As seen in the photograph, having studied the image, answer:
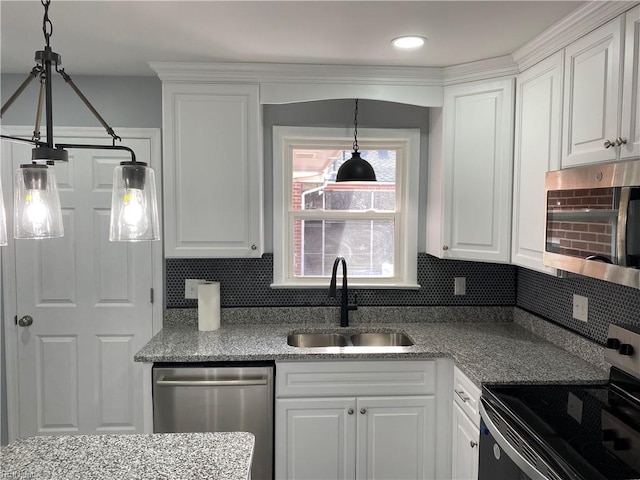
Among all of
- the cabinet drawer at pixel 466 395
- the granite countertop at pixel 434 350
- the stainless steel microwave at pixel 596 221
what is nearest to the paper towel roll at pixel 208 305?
the granite countertop at pixel 434 350

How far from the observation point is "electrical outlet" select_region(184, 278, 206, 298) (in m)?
2.74

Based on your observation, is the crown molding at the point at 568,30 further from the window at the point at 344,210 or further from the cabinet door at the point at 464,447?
the cabinet door at the point at 464,447

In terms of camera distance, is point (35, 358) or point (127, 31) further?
point (35, 358)

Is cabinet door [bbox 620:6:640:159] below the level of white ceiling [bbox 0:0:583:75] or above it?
below

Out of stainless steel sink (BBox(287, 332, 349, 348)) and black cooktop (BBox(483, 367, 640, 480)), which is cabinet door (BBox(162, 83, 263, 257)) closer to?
stainless steel sink (BBox(287, 332, 349, 348))

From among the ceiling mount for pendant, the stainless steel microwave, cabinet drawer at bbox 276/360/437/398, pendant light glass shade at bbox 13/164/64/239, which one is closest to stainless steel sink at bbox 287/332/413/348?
cabinet drawer at bbox 276/360/437/398

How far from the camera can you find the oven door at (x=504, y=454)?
1.35 m

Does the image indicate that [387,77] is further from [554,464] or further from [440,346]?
[554,464]

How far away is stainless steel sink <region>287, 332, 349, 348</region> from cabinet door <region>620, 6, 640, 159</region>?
1.71 m

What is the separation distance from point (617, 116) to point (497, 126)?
2.59 feet

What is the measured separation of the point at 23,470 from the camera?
3.84 ft

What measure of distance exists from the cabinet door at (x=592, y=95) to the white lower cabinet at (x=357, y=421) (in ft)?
3.89

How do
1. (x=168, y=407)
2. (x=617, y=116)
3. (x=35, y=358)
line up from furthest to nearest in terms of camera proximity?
(x=35, y=358) < (x=168, y=407) < (x=617, y=116)

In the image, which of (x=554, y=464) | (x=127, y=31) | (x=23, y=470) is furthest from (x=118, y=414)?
(x=554, y=464)
